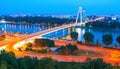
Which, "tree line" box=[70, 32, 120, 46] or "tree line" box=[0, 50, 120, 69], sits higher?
"tree line" box=[70, 32, 120, 46]

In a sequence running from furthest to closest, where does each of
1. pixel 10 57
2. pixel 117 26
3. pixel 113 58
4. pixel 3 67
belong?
1. pixel 117 26
2. pixel 113 58
3. pixel 10 57
4. pixel 3 67

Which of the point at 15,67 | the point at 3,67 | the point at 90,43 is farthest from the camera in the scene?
the point at 90,43

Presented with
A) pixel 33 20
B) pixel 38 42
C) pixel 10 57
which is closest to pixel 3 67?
pixel 10 57

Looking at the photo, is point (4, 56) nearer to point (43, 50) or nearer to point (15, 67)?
point (15, 67)

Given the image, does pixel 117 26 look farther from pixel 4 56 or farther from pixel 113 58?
pixel 4 56

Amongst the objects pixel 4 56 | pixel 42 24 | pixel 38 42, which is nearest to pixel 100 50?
pixel 38 42

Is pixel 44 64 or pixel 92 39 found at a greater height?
pixel 92 39

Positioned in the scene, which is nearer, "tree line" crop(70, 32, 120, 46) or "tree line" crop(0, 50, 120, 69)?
"tree line" crop(0, 50, 120, 69)

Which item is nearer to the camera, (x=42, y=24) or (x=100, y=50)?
(x=100, y=50)

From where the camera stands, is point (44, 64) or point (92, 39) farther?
point (92, 39)

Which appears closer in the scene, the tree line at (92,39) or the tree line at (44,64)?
the tree line at (44,64)

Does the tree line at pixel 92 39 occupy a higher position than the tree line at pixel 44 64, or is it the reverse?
the tree line at pixel 92 39
